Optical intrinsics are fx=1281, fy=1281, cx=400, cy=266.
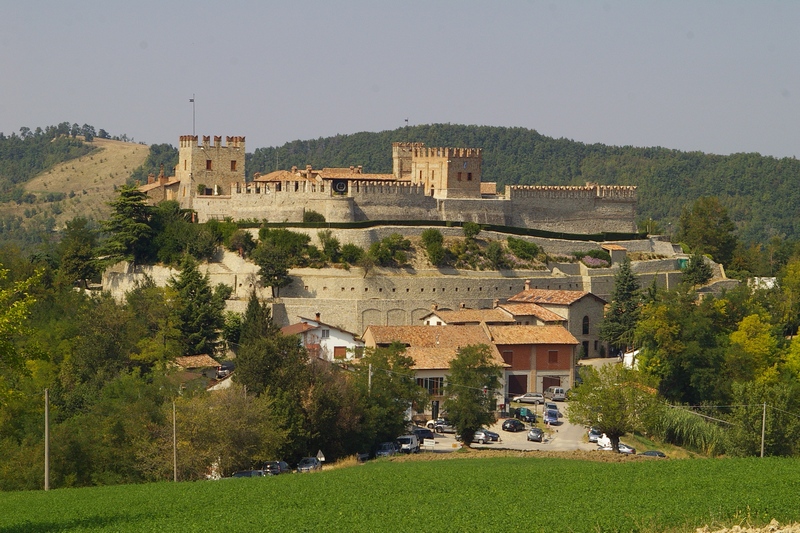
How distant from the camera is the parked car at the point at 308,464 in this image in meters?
40.4

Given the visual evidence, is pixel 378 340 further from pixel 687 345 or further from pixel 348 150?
pixel 348 150

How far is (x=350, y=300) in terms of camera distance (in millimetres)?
60469

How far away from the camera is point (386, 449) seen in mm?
44219

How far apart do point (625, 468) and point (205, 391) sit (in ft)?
54.2

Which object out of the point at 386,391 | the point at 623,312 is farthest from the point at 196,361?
the point at 623,312

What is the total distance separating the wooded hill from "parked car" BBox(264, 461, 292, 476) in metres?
→ 101

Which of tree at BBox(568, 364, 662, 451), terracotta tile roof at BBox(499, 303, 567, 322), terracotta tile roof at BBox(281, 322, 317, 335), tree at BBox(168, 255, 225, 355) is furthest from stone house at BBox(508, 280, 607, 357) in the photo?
tree at BBox(168, 255, 225, 355)

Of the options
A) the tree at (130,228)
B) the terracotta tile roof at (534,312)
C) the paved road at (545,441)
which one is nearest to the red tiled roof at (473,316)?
the terracotta tile roof at (534,312)

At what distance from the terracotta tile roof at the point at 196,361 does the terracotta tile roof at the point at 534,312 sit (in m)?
14.4

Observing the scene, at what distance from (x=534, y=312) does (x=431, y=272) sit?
5.69m

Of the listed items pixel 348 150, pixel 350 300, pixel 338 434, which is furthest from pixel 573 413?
pixel 348 150

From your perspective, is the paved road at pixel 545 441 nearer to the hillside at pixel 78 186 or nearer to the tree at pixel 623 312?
the tree at pixel 623 312

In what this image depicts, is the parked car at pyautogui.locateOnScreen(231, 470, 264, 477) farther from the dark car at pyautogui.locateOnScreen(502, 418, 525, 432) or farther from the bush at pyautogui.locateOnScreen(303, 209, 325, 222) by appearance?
the bush at pyautogui.locateOnScreen(303, 209, 325, 222)

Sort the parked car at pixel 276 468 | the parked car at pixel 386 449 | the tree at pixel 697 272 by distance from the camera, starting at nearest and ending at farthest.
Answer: the parked car at pixel 276 468 < the parked car at pixel 386 449 < the tree at pixel 697 272
